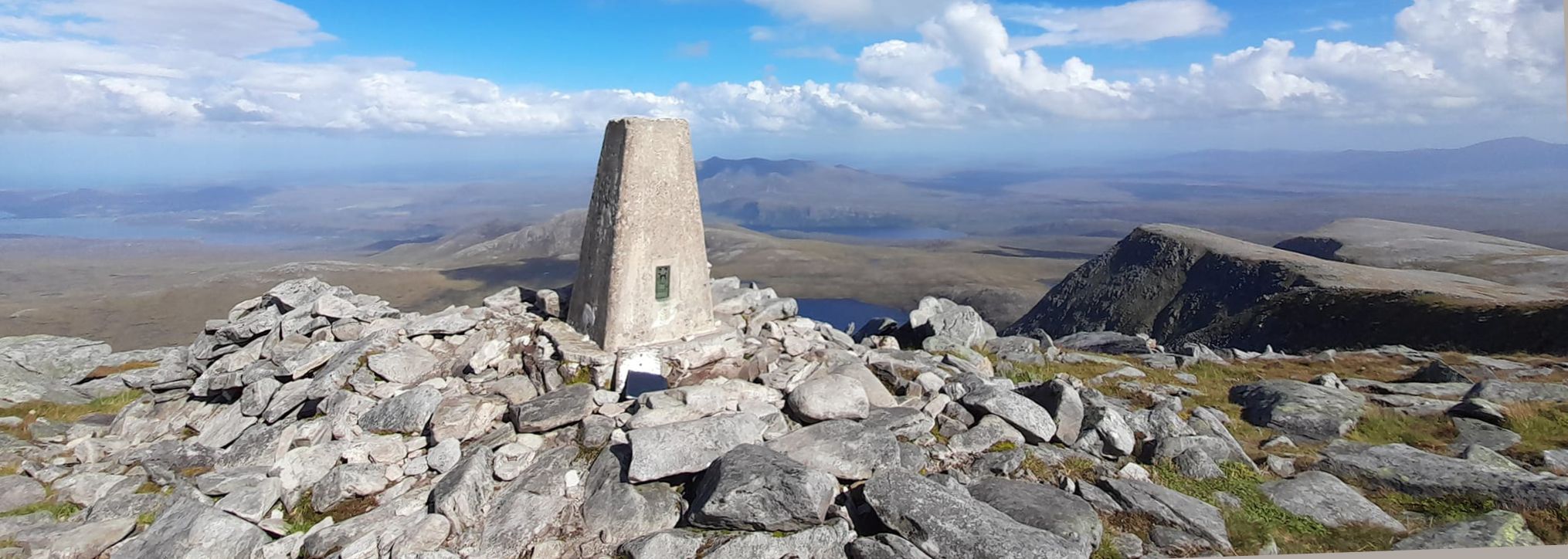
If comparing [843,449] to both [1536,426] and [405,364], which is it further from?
[1536,426]

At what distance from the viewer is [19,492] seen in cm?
983

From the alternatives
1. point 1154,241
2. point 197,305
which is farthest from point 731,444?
point 197,305

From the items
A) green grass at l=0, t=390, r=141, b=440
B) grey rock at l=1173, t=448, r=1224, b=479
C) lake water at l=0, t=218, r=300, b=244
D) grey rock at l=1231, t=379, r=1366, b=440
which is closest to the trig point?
grey rock at l=1173, t=448, r=1224, b=479

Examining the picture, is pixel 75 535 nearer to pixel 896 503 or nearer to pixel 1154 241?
pixel 896 503

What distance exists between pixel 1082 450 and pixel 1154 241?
168 ft

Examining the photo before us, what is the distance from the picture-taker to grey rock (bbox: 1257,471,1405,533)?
799cm

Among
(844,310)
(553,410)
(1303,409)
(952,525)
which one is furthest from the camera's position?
(844,310)

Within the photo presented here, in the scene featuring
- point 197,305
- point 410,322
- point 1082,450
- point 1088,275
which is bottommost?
point 197,305

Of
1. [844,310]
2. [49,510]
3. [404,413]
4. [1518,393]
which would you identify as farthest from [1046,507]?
[844,310]

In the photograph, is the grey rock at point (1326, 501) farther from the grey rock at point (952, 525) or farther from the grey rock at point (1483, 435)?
the grey rock at point (1483, 435)

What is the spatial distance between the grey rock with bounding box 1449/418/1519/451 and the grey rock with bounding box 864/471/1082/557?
343 inches

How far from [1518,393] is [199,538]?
21.3m

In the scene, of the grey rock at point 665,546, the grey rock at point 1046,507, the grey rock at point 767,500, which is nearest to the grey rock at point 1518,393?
the grey rock at point 1046,507

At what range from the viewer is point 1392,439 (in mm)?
11383
